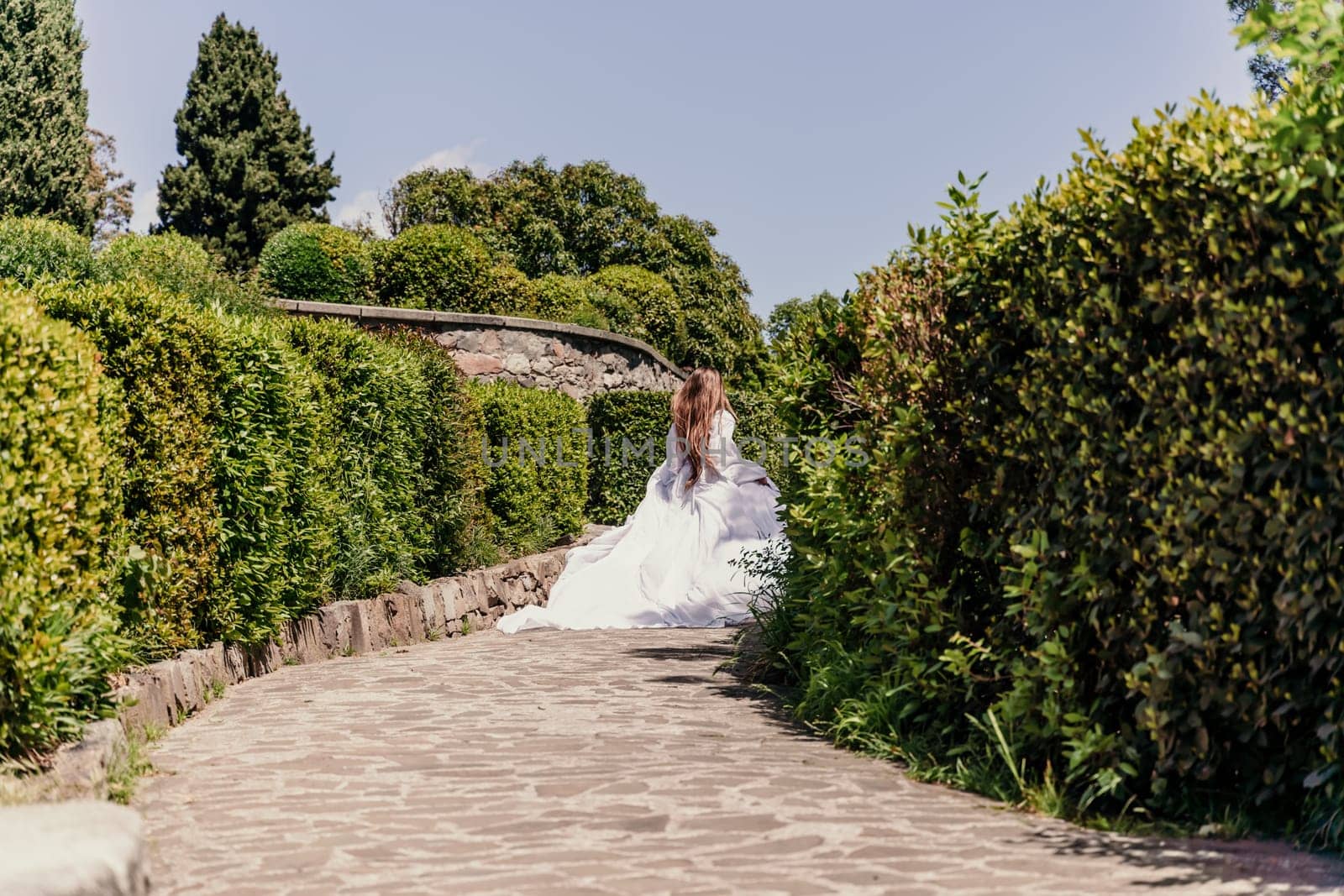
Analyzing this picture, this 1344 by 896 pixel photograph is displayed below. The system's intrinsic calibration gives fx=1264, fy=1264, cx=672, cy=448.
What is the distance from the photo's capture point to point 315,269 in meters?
19.2

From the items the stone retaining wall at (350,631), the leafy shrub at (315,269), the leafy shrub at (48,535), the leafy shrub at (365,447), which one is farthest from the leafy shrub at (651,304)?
the leafy shrub at (48,535)

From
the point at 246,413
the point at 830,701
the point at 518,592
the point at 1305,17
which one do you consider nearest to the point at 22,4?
the point at 518,592

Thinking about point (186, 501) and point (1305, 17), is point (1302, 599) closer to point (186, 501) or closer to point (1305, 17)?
point (1305, 17)

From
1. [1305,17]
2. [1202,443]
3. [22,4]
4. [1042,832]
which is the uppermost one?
[22,4]

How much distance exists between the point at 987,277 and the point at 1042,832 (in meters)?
2.34

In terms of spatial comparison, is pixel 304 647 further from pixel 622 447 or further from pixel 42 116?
pixel 42 116

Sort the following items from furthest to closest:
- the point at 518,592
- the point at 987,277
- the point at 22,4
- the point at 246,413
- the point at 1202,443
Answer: the point at 22,4 → the point at 518,592 → the point at 246,413 → the point at 987,277 → the point at 1202,443

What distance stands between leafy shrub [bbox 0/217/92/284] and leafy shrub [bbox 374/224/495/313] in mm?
4647

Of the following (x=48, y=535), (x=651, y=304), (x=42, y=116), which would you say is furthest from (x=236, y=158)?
(x=48, y=535)

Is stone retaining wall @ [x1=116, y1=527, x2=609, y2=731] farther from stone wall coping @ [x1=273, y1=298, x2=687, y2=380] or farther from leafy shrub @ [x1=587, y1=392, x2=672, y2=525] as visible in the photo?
stone wall coping @ [x1=273, y1=298, x2=687, y2=380]

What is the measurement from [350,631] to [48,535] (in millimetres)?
4730

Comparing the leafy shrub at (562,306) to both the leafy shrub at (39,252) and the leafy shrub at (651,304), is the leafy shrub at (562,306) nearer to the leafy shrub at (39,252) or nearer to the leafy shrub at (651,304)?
the leafy shrub at (39,252)

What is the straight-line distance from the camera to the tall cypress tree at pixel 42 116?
2675cm

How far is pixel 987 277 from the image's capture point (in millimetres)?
5535
